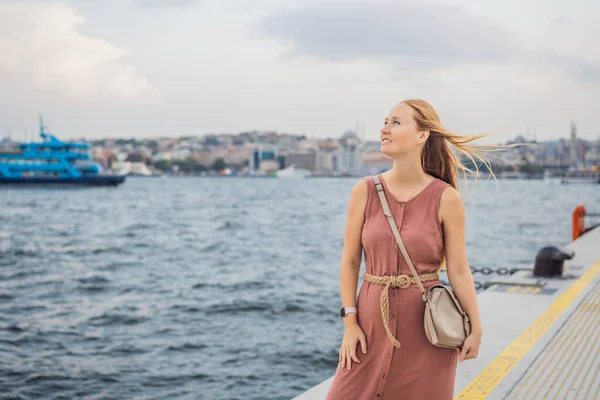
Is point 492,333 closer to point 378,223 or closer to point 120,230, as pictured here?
point 378,223

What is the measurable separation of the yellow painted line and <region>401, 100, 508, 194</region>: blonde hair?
243 centimetres

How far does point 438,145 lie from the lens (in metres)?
2.95

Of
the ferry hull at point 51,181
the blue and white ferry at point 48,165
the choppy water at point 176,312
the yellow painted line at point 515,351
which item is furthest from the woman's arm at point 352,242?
the ferry hull at point 51,181

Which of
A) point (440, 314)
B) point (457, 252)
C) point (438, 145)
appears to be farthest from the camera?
point (438, 145)

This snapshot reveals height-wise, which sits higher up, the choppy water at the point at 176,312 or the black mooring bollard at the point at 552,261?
the black mooring bollard at the point at 552,261

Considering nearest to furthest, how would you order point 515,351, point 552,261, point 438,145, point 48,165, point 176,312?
point 438,145
point 515,351
point 552,261
point 176,312
point 48,165

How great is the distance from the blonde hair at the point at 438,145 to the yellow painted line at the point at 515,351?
243 cm

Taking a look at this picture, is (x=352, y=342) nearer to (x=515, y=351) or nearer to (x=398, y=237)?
(x=398, y=237)

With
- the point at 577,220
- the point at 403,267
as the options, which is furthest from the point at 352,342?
the point at 577,220

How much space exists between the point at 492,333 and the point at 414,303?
430 centimetres

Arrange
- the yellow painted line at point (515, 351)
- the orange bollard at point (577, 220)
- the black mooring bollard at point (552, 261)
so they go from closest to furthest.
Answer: the yellow painted line at point (515, 351) → the black mooring bollard at point (552, 261) → the orange bollard at point (577, 220)

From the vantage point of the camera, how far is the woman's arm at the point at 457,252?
2807mm

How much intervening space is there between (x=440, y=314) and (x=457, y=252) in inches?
10.2

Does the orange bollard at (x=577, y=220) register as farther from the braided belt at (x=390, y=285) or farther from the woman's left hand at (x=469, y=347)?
the braided belt at (x=390, y=285)
